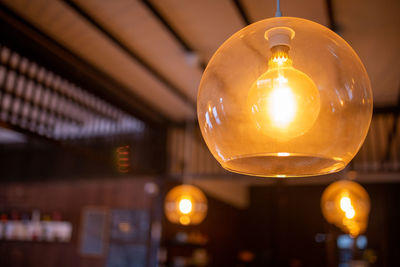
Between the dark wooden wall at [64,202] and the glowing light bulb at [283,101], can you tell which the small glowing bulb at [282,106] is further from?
the dark wooden wall at [64,202]

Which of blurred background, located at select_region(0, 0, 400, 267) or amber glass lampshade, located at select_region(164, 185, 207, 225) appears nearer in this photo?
blurred background, located at select_region(0, 0, 400, 267)

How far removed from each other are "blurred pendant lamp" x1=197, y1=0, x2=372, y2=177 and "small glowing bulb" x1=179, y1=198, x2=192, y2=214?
3.14 meters

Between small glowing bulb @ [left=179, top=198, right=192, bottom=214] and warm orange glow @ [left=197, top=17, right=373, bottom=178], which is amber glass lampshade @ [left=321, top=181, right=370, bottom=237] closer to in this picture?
small glowing bulb @ [left=179, top=198, right=192, bottom=214]

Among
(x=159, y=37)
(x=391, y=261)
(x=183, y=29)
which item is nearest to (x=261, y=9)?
(x=183, y=29)

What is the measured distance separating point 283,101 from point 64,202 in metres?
5.65

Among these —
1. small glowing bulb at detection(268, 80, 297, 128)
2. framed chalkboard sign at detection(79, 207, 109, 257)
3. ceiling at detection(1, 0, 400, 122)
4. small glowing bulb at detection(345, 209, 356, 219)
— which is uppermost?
ceiling at detection(1, 0, 400, 122)

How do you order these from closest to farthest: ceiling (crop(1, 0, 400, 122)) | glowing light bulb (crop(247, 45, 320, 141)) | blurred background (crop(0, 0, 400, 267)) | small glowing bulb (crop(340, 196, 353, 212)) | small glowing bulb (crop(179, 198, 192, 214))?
glowing light bulb (crop(247, 45, 320, 141)) < ceiling (crop(1, 0, 400, 122)) < blurred background (crop(0, 0, 400, 267)) < small glowing bulb (crop(340, 196, 353, 212)) < small glowing bulb (crop(179, 198, 192, 214))

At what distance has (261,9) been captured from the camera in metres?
2.55

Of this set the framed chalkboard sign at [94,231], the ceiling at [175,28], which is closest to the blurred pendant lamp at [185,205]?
the ceiling at [175,28]

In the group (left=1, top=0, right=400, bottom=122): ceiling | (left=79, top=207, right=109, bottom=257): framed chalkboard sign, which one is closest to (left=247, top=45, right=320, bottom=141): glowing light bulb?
(left=1, top=0, right=400, bottom=122): ceiling

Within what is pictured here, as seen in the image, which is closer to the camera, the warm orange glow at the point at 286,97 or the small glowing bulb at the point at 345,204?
the warm orange glow at the point at 286,97

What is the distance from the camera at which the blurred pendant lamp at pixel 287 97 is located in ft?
2.38

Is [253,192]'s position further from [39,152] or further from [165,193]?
[39,152]

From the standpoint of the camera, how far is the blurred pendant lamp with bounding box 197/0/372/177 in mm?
725
